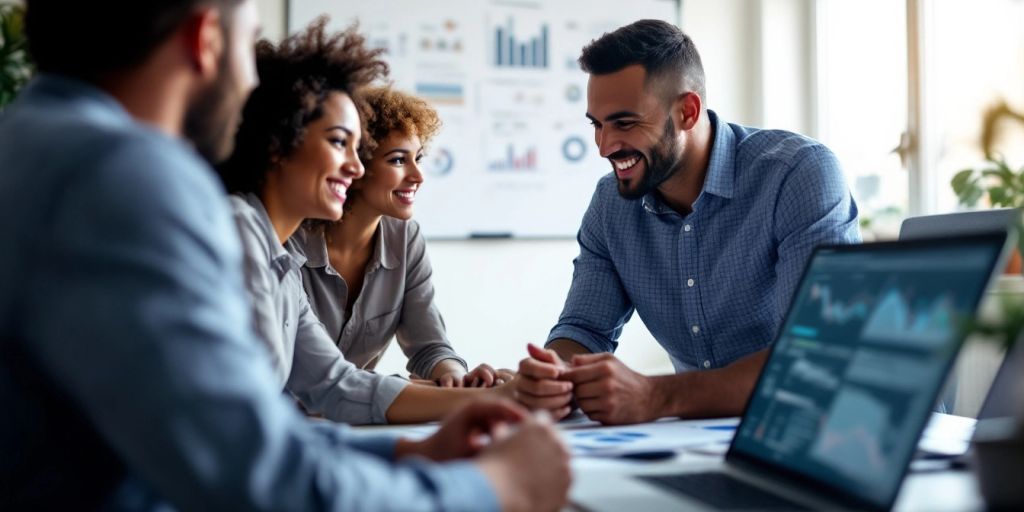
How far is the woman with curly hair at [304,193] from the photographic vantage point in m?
1.70

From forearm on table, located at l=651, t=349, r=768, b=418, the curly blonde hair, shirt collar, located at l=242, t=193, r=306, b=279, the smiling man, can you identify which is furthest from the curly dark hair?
forearm on table, located at l=651, t=349, r=768, b=418

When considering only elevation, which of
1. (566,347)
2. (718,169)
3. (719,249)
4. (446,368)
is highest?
(718,169)

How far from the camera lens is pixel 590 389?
1.62 metres

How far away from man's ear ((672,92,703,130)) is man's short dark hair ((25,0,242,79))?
159 centimetres

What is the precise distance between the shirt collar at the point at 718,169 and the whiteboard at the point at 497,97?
2180 millimetres

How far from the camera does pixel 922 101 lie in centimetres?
415

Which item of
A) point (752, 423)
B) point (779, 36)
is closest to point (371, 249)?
point (752, 423)

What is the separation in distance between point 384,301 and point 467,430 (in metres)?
1.52

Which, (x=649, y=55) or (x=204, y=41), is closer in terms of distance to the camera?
(x=204, y=41)

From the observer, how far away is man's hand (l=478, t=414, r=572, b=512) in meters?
0.82

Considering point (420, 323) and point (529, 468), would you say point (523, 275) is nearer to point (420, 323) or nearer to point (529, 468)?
point (420, 323)

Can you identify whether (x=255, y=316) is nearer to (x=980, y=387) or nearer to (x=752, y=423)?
(x=752, y=423)

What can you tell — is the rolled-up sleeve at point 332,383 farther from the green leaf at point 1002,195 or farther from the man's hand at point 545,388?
the green leaf at point 1002,195

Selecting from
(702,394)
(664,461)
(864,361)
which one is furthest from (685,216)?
(864,361)
